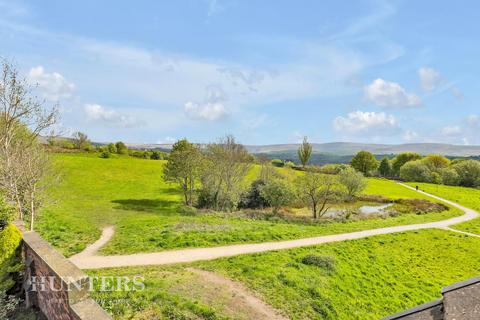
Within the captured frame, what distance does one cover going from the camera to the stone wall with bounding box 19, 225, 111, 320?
5795 millimetres

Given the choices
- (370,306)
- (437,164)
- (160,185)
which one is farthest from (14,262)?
(437,164)

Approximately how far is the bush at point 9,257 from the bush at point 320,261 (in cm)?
1326

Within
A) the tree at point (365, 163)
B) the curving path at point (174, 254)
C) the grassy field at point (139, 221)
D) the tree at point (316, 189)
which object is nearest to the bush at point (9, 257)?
the curving path at point (174, 254)

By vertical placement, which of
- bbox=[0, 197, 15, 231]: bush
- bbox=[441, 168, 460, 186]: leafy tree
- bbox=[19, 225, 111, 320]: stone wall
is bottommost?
bbox=[441, 168, 460, 186]: leafy tree

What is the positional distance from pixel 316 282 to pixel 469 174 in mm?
84831

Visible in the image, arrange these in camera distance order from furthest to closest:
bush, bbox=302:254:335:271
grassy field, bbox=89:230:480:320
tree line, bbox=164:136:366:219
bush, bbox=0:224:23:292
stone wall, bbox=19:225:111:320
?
tree line, bbox=164:136:366:219
bush, bbox=302:254:335:271
grassy field, bbox=89:230:480:320
bush, bbox=0:224:23:292
stone wall, bbox=19:225:111:320

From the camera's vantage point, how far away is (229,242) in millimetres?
18109

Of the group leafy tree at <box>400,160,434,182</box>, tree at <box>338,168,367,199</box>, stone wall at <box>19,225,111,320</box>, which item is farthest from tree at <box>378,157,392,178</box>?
stone wall at <box>19,225,111,320</box>

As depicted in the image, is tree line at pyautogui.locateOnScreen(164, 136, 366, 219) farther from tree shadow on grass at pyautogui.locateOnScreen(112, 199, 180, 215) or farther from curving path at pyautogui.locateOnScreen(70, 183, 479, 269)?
curving path at pyautogui.locateOnScreen(70, 183, 479, 269)

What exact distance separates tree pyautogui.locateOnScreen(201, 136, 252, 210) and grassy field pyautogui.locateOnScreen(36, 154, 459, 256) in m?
3.68

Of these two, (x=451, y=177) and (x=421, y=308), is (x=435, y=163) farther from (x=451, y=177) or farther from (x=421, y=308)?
(x=421, y=308)

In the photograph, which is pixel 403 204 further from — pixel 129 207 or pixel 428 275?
pixel 129 207

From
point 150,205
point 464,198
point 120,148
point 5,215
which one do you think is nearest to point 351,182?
point 150,205

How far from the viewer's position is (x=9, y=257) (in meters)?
8.34
